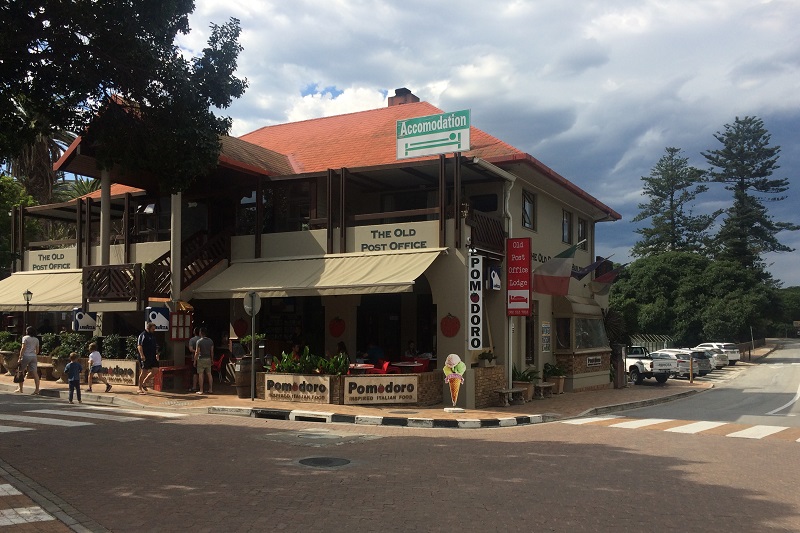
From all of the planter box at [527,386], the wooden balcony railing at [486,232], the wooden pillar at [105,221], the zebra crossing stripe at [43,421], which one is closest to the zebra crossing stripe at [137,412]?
the zebra crossing stripe at [43,421]

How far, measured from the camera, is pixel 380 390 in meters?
16.7

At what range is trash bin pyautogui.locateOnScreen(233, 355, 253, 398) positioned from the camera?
17734 millimetres

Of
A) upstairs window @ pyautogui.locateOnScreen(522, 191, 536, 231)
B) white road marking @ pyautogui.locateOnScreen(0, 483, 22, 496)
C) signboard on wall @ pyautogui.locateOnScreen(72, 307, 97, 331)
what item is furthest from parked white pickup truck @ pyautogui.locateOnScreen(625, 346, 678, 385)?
white road marking @ pyautogui.locateOnScreen(0, 483, 22, 496)

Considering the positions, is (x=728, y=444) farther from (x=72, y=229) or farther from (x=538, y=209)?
(x=72, y=229)

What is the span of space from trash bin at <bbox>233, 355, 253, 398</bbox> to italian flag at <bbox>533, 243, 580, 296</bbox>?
868 cm

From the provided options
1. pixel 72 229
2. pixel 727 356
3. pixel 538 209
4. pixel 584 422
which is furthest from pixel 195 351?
pixel 727 356

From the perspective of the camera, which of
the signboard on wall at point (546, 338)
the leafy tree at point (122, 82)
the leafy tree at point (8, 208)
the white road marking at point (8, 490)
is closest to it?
the white road marking at point (8, 490)

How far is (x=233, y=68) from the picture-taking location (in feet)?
43.3

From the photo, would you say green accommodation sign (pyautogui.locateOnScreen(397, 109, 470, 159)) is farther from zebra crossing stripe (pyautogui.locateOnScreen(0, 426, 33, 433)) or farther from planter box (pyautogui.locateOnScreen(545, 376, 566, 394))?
zebra crossing stripe (pyautogui.locateOnScreen(0, 426, 33, 433))

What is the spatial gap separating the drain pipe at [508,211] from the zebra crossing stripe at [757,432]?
19.3 ft

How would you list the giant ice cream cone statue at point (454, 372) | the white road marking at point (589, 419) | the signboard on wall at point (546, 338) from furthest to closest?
the signboard on wall at point (546, 338)
the giant ice cream cone statue at point (454, 372)
the white road marking at point (589, 419)

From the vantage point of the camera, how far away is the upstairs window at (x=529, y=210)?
855 inches

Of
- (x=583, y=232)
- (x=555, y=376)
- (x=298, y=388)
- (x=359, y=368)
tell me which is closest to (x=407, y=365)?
(x=359, y=368)

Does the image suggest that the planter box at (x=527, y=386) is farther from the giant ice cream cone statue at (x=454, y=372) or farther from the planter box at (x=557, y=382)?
the giant ice cream cone statue at (x=454, y=372)
